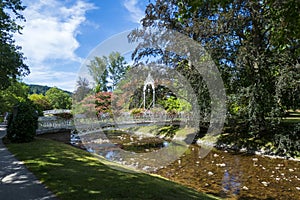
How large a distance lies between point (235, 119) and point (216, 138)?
6.90 ft

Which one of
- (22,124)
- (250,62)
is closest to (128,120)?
(22,124)

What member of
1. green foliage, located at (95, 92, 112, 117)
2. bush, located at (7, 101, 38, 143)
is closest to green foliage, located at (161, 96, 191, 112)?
green foliage, located at (95, 92, 112, 117)

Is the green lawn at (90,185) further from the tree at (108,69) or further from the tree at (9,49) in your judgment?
the tree at (108,69)

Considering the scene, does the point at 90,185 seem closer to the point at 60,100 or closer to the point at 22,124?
the point at 22,124

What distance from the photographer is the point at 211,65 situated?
432 inches

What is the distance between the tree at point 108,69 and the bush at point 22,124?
83.7 ft

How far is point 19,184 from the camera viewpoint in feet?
12.5

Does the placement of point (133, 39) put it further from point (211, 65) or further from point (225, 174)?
point (225, 174)

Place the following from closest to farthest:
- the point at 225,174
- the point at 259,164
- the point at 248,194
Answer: the point at 248,194 → the point at 225,174 → the point at 259,164

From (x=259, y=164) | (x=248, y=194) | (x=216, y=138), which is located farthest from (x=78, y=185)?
(x=216, y=138)

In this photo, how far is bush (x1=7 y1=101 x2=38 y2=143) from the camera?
783 cm

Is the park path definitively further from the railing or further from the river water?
the railing

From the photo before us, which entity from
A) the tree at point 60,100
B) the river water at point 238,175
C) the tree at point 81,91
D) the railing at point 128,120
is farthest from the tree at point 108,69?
the river water at point 238,175

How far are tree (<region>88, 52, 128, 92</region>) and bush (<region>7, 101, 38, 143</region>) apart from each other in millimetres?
25525
